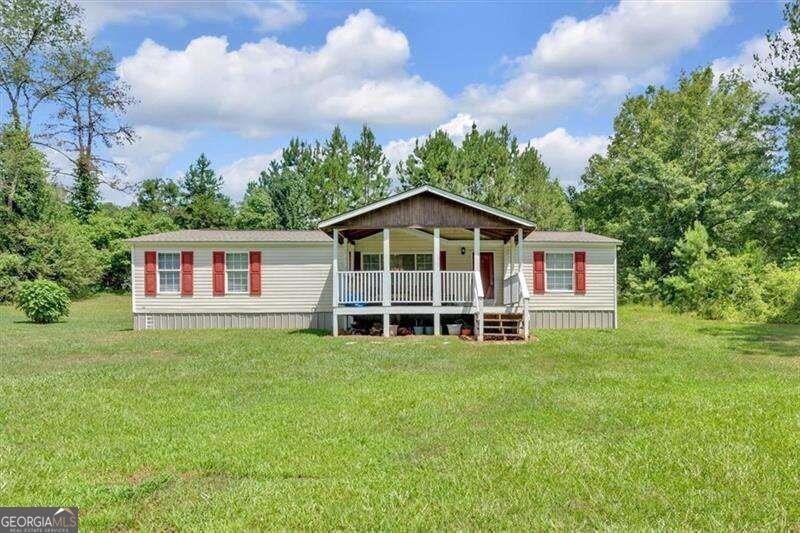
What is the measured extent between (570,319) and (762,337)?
16.4 ft

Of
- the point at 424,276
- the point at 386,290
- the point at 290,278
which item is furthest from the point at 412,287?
the point at 290,278

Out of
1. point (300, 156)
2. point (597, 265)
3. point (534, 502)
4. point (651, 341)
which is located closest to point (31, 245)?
point (300, 156)

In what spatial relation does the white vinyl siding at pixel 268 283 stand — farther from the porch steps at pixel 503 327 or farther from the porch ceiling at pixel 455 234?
the porch steps at pixel 503 327

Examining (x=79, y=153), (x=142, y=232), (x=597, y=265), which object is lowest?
(x=597, y=265)

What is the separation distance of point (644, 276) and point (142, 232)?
28.2 metres

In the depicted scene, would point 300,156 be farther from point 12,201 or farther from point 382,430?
point 382,430

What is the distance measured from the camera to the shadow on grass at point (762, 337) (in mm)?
11350

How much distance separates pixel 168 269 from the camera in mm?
16781

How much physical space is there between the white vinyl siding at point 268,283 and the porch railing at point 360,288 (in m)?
2.14

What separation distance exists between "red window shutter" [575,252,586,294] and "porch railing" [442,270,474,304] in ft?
13.4

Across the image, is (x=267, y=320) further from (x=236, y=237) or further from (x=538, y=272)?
(x=538, y=272)

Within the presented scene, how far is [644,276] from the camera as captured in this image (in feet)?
76.7

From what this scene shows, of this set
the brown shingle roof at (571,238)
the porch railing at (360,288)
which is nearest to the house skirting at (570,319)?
the brown shingle roof at (571,238)

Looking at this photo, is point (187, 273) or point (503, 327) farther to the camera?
point (187, 273)
